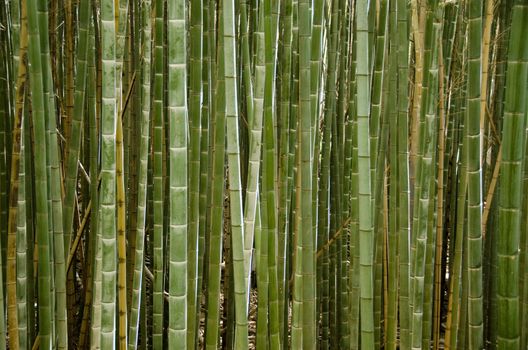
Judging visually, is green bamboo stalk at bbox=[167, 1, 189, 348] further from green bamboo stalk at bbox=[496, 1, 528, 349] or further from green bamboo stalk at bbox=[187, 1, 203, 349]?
green bamboo stalk at bbox=[496, 1, 528, 349]

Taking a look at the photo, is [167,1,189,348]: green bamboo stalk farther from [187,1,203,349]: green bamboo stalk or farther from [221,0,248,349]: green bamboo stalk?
[187,1,203,349]: green bamboo stalk

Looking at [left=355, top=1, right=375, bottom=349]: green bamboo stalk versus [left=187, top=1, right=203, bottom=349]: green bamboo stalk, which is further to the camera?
[left=187, top=1, right=203, bottom=349]: green bamboo stalk

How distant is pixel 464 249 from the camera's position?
2.04 m

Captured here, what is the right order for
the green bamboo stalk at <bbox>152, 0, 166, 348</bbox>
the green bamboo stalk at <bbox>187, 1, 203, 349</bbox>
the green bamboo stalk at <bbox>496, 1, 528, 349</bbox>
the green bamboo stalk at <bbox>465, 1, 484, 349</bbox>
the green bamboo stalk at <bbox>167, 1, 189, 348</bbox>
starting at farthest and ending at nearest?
A: the green bamboo stalk at <bbox>152, 0, 166, 348</bbox>, the green bamboo stalk at <bbox>187, 1, 203, 349</bbox>, the green bamboo stalk at <bbox>465, 1, 484, 349</bbox>, the green bamboo stalk at <bbox>496, 1, 528, 349</bbox>, the green bamboo stalk at <bbox>167, 1, 189, 348</bbox>

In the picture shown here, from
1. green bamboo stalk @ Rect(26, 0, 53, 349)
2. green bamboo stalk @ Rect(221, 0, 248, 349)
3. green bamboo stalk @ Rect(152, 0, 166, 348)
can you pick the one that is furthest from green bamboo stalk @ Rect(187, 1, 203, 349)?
green bamboo stalk @ Rect(26, 0, 53, 349)

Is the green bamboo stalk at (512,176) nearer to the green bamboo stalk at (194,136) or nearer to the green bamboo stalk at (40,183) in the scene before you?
the green bamboo stalk at (194,136)

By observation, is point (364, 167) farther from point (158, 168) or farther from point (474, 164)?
point (158, 168)

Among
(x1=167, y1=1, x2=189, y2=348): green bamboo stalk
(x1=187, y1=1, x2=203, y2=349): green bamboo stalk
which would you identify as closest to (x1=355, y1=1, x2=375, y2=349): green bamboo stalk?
(x1=187, y1=1, x2=203, y2=349): green bamboo stalk

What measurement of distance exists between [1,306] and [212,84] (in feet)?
3.00

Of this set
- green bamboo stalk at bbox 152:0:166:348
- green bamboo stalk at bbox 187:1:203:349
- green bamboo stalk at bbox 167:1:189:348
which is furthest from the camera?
green bamboo stalk at bbox 152:0:166:348

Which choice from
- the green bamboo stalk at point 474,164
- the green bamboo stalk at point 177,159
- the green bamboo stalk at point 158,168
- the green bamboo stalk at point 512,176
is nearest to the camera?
the green bamboo stalk at point 177,159

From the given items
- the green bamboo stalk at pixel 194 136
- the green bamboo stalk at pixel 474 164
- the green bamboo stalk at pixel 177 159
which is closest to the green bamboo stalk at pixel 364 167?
the green bamboo stalk at pixel 474 164

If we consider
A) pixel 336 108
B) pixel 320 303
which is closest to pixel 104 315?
pixel 320 303

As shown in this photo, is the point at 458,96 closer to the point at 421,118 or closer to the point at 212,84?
the point at 421,118
